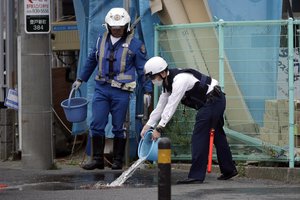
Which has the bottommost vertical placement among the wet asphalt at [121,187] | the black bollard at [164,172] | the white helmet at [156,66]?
the wet asphalt at [121,187]

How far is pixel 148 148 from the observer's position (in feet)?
31.7

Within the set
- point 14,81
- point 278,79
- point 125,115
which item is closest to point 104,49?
point 125,115

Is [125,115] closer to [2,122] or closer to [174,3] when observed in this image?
[174,3]

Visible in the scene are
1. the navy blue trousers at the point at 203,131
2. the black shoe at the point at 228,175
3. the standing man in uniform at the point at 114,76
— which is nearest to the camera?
the navy blue trousers at the point at 203,131

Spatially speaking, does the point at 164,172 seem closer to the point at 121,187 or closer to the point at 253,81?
the point at 121,187

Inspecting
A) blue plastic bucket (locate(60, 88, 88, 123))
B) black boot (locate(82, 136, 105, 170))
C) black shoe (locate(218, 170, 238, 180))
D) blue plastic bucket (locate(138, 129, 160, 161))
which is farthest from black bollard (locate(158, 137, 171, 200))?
blue plastic bucket (locate(60, 88, 88, 123))

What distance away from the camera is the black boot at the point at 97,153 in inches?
415

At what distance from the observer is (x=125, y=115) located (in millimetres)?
10578

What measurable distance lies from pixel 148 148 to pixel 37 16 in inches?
101

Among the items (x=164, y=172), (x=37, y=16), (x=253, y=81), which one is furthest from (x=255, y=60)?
(x=164, y=172)

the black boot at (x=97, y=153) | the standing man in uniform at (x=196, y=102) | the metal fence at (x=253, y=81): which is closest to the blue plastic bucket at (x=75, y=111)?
the black boot at (x=97, y=153)

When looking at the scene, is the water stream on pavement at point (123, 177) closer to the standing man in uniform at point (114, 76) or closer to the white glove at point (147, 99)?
the standing man in uniform at point (114, 76)

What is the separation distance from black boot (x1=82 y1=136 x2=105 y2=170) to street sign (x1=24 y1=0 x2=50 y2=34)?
1691 millimetres

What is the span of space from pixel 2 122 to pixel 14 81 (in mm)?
845
